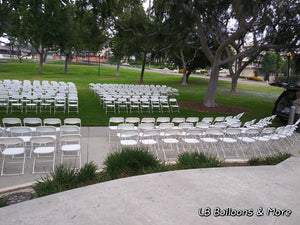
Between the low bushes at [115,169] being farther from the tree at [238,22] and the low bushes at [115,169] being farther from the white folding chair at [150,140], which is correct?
the tree at [238,22]

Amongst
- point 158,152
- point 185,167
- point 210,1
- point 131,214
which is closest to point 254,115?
point 210,1

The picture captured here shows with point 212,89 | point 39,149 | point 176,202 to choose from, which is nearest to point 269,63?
point 212,89

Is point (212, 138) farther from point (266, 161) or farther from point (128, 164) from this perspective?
point (128, 164)

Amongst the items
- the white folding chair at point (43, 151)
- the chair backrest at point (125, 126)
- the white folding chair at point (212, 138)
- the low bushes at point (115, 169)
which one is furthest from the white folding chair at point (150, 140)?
the white folding chair at point (43, 151)

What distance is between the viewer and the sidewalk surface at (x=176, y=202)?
320 centimetres

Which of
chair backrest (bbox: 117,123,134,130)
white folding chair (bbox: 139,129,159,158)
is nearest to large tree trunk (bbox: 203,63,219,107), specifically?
white folding chair (bbox: 139,129,159,158)

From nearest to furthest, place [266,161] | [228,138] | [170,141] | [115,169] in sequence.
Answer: [115,169], [266,161], [170,141], [228,138]

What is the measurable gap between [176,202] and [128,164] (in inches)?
66.8

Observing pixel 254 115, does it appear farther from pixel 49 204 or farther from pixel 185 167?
pixel 49 204

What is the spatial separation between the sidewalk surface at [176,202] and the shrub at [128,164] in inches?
21.4

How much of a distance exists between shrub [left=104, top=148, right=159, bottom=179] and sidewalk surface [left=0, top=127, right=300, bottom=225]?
0.54 meters

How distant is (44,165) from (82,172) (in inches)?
69.9

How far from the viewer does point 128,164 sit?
201 inches

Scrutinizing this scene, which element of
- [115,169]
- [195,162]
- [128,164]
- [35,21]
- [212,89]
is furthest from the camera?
[35,21]
